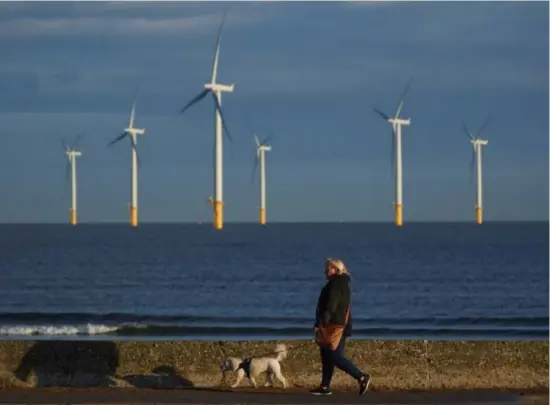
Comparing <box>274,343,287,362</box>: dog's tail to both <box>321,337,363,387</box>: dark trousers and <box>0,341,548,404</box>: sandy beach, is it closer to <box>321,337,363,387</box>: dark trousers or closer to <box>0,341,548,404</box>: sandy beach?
<box>0,341,548,404</box>: sandy beach

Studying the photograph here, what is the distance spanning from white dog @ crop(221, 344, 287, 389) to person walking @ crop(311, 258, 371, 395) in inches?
23.0

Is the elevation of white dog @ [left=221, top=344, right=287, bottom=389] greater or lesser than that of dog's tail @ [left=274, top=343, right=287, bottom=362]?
lesser

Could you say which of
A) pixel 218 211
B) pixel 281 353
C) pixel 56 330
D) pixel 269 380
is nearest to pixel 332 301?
pixel 281 353

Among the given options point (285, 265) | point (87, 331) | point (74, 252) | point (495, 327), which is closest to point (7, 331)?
point (87, 331)

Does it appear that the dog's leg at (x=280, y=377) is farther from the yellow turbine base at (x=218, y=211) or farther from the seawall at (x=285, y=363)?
the yellow turbine base at (x=218, y=211)

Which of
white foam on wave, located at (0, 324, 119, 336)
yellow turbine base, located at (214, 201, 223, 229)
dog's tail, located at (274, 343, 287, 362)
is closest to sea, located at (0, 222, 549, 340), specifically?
white foam on wave, located at (0, 324, 119, 336)

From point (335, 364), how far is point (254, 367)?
953 millimetres

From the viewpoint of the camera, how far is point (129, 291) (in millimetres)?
62438

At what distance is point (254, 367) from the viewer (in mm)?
15859

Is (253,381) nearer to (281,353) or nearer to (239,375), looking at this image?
(239,375)

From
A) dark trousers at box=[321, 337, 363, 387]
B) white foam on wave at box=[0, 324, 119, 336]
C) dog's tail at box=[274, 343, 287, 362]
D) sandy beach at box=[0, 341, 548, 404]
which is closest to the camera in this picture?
dark trousers at box=[321, 337, 363, 387]

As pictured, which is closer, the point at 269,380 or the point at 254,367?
the point at 254,367

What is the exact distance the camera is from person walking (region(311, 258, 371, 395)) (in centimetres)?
1553

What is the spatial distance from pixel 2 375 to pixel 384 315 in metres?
32.0
